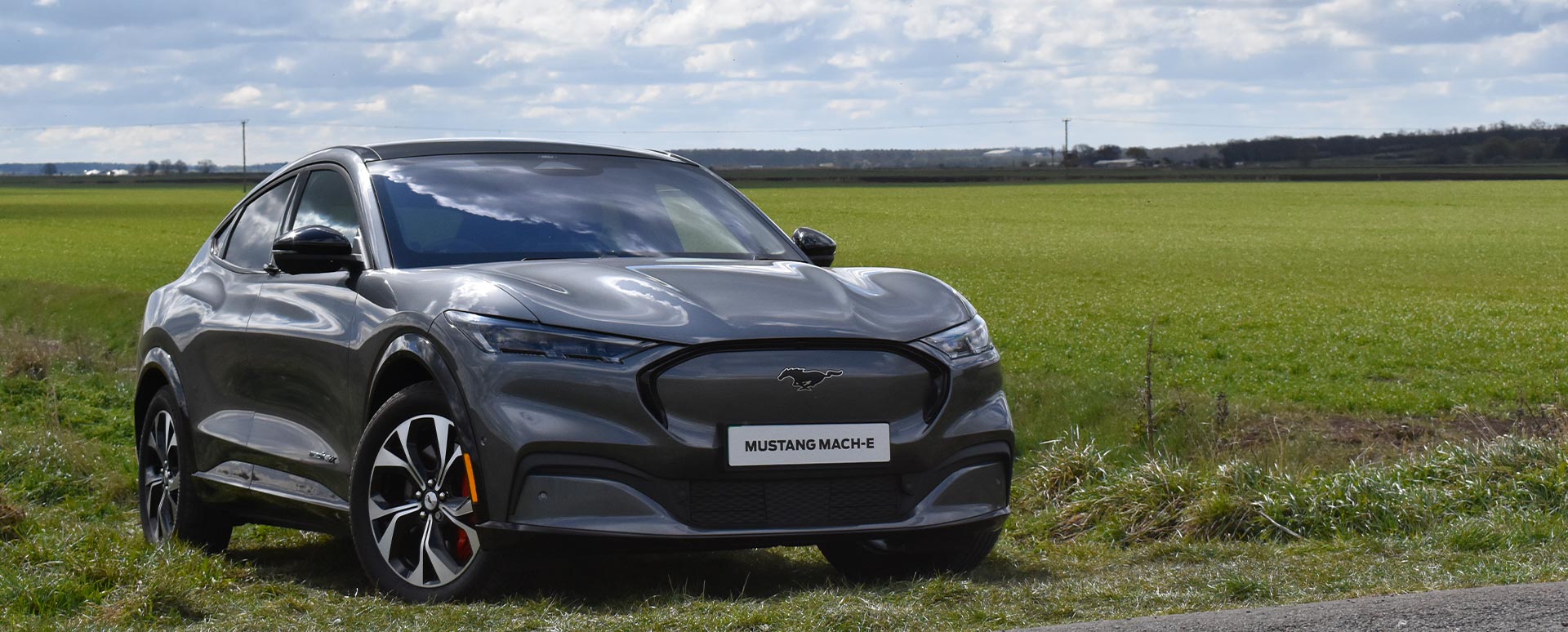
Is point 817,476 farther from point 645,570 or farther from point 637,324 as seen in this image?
point 645,570

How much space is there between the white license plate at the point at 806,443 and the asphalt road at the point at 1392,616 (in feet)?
2.94

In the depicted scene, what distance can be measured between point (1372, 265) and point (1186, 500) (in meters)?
38.8

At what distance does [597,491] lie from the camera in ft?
16.5

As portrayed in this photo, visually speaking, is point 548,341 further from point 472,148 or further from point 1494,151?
point 1494,151

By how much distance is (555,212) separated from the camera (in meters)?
6.19

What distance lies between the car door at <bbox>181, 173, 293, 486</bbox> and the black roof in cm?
68

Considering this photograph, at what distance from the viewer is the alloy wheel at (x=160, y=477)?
7.18 meters

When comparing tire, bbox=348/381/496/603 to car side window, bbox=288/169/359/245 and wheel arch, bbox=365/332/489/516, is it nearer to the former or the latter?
wheel arch, bbox=365/332/489/516

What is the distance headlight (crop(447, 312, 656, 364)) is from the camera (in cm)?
499

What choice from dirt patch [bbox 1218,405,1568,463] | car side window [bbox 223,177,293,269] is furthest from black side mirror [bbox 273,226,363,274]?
dirt patch [bbox 1218,405,1568,463]

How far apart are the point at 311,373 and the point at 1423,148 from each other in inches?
6182

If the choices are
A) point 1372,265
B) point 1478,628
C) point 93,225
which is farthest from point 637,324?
point 93,225

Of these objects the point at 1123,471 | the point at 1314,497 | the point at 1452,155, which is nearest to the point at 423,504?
the point at 1314,497

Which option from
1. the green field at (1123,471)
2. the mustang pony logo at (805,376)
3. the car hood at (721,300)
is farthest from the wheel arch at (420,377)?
the mustang pony logo at (805,376)
